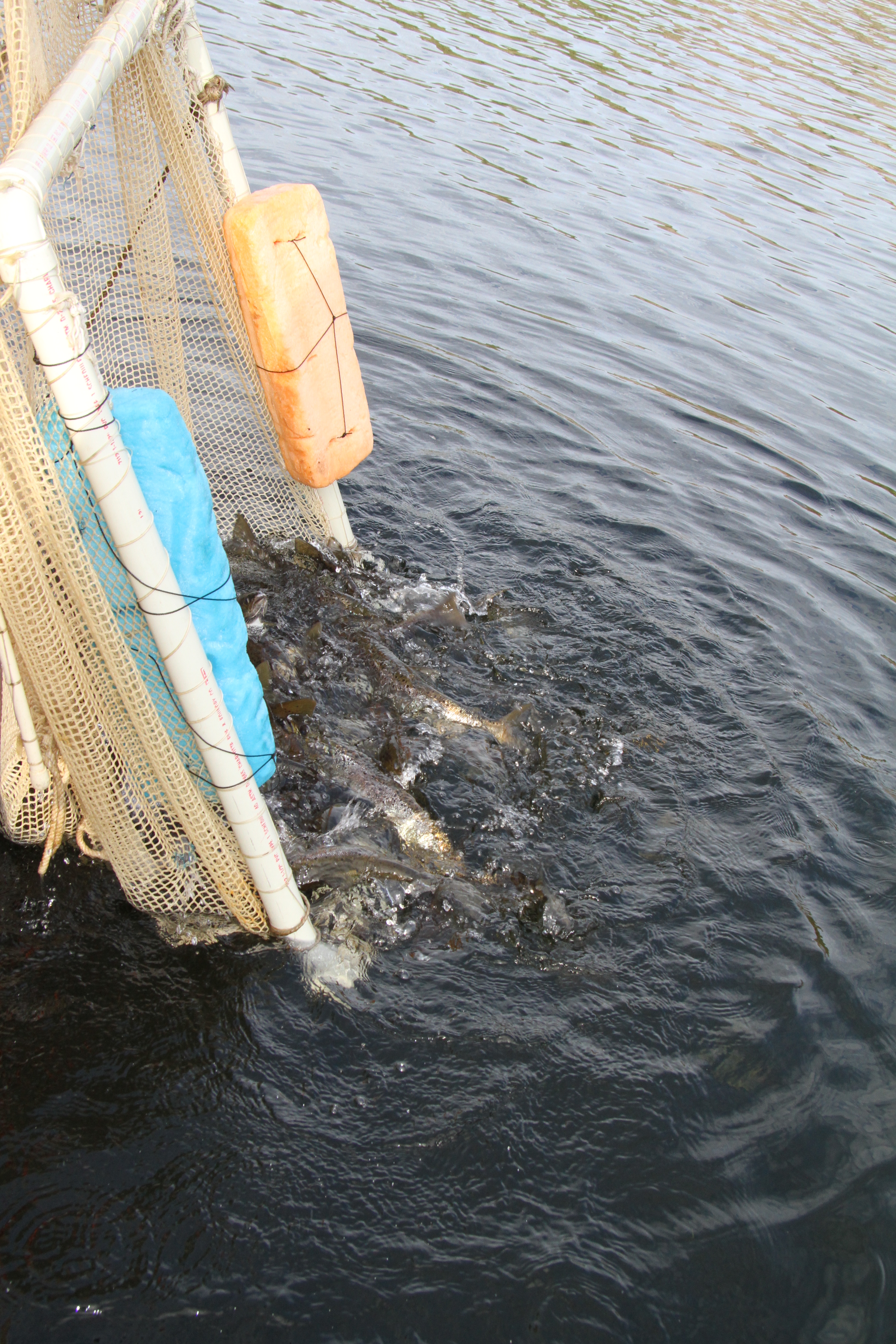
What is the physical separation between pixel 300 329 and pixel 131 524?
3.00 m

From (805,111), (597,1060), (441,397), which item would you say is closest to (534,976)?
(597,1060)

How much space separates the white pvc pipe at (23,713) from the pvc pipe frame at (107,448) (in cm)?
57

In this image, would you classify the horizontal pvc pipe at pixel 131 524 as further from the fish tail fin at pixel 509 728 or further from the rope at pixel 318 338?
the rope at pixel 318 338

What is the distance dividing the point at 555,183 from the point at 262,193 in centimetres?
1051

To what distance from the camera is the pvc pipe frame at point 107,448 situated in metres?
2.60

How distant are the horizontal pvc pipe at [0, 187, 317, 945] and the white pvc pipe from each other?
0.55 meters

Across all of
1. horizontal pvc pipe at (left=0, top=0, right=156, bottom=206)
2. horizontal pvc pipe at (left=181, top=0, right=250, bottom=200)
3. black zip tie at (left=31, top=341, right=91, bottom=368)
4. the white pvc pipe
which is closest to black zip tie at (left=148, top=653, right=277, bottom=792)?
the white pvc pipe

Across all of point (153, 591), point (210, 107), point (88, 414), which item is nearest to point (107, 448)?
point (88, 414)

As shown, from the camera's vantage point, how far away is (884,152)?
1683 cm

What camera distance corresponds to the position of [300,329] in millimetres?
5469

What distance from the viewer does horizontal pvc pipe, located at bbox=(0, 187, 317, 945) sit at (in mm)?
2596

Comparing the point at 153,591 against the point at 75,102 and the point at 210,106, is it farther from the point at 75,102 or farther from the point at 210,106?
the point at 210,106

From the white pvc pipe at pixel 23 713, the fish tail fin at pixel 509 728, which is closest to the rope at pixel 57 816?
the white pvc pipe at pixel 23 713

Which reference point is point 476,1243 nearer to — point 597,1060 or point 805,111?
point 597,1060
